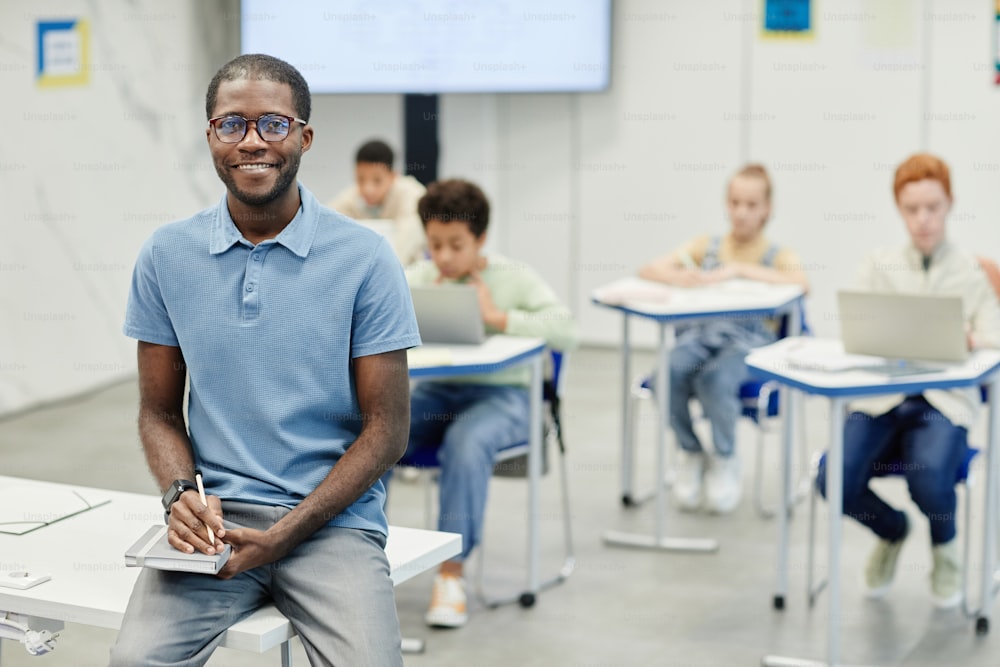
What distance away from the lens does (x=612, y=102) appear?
22.7ft

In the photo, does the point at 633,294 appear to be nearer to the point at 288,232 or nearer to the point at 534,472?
the point at 534,472

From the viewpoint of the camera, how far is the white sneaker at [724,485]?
4.34 metres

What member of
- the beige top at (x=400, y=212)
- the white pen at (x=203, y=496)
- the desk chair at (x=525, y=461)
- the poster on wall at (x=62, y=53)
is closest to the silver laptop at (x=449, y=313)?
the desk chair at (x=525, y=461)

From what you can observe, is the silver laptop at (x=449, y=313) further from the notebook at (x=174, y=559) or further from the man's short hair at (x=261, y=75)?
the notebook at (x=174, y=559)

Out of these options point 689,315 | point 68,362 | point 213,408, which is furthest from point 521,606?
point 68,362

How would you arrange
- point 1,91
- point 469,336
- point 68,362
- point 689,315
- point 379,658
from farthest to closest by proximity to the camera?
point 68,362, point 1,91, point 689,315, point 469,336, point 379,658

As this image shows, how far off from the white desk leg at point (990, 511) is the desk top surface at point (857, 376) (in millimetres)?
103

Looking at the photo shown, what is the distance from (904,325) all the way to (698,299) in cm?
98

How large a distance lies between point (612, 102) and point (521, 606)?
400 cm

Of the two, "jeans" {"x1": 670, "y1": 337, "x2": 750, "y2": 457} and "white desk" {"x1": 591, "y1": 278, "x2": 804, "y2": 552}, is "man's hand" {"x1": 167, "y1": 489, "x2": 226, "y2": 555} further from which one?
"jeans" {"x1": 670, "y1": 337, "x2": 750, "y2": 457}

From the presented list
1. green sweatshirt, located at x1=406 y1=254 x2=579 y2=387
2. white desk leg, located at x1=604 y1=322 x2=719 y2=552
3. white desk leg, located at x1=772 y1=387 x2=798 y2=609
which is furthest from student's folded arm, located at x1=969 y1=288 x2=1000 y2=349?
green sweatshirt, located at x1=406 y1=254 x2=579 y2=387

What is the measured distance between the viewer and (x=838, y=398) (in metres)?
2.98

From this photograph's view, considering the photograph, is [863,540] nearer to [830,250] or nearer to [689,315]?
[689,315]

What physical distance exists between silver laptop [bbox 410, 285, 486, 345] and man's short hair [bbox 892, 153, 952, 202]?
1266mm
